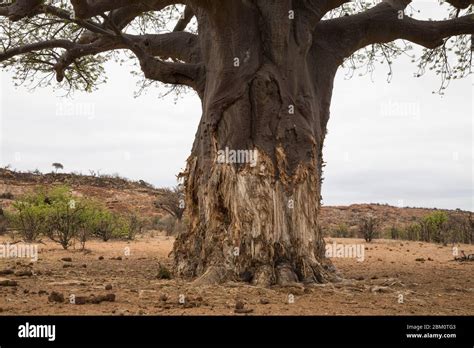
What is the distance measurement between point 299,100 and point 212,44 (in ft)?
4.51

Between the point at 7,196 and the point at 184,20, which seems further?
the point at 7,196

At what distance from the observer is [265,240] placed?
18.8 feet

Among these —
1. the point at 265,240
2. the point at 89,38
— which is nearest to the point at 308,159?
the point at 265,240

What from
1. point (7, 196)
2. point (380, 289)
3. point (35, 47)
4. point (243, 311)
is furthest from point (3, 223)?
point (243, 311)

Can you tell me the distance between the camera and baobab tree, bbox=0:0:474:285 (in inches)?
228

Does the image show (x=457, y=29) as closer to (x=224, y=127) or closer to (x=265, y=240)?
(x=224, y=127)

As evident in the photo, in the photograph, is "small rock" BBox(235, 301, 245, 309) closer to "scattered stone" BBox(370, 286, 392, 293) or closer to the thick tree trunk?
the thick tree trunk
